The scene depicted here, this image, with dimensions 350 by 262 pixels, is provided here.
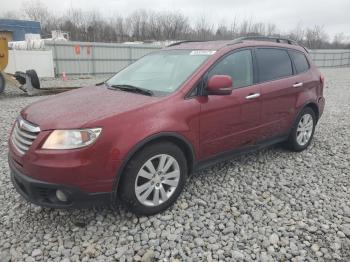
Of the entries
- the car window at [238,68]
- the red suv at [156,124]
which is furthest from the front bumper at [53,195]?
the car window at [238,68]

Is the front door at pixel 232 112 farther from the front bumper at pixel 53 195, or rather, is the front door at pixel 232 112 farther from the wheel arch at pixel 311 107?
the front bumper at pixel 53 195

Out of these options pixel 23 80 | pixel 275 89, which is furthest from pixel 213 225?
pixel 23 80

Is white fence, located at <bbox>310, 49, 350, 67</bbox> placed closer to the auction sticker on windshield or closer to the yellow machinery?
the yellow machinery

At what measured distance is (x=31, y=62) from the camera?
17.8 metres

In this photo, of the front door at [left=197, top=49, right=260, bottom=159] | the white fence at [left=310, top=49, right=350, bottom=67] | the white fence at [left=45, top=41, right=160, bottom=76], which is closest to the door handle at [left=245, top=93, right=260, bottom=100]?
the front door at [left=197, top=49, right=260, bottom=159]

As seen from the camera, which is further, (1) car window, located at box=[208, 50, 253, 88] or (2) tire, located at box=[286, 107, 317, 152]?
(2) tire, located at box=[286, 107, 317, 152]

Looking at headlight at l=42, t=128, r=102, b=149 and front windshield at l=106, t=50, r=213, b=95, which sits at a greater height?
front windshield at l=106, t=50, r=213, b=95

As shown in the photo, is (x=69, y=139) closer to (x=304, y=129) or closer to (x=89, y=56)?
(x=304, y=129)

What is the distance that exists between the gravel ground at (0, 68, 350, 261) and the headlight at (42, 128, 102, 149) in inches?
33.4

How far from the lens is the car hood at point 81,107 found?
8.89 feet

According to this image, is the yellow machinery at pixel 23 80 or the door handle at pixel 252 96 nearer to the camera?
the door handle at pixel 252 96

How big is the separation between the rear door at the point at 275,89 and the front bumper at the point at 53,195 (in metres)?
2.35

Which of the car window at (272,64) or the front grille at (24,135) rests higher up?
the car window at (272,64)

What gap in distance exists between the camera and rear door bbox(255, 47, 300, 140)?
4071 mm
